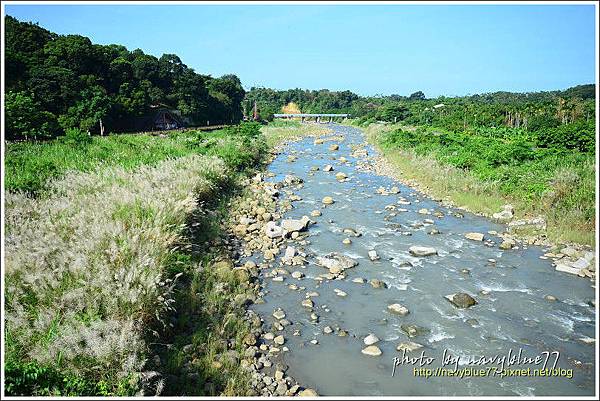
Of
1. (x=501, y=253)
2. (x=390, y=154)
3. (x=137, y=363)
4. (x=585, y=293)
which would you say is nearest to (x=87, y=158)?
(x=137, y=363)

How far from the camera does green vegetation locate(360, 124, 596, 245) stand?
33.8ft

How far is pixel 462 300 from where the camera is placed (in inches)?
278

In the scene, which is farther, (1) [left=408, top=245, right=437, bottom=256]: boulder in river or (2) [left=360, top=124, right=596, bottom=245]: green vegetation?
(2) [left=360, top=124, right=596, bottom=245]: green vegetation

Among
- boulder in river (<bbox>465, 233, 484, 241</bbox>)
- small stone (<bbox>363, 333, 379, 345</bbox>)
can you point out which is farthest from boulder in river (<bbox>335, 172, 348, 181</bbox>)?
small stone (<bbox>363, 333, 379, 345</bbox>)

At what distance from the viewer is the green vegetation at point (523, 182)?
10.3 m

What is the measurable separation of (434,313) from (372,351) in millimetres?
1734

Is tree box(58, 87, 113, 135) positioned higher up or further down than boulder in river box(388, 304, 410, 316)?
higher up

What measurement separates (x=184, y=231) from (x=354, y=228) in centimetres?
515

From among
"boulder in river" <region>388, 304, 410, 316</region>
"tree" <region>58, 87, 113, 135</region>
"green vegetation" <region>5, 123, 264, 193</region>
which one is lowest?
"boulder in river" <region>388, 304, 410, 316</region>

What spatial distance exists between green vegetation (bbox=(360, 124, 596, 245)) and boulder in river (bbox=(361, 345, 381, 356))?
693 cm

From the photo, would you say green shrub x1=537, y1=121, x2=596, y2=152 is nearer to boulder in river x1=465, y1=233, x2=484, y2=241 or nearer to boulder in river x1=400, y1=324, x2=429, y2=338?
boulder in river x1=465, y1=233, x2=484, y2=241

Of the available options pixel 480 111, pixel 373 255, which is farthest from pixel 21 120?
pixel 480 111

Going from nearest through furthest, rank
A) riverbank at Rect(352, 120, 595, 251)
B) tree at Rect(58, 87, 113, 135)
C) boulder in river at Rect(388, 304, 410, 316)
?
boulder in river at Rect(388, 304, 410, 316), riverbank at Rect(352, 120, 595, 251), tree at Rect(58, 87, 113, 135)

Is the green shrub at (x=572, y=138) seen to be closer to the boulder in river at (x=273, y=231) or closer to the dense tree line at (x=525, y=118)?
the dense tree line at (x=525, y=118)
